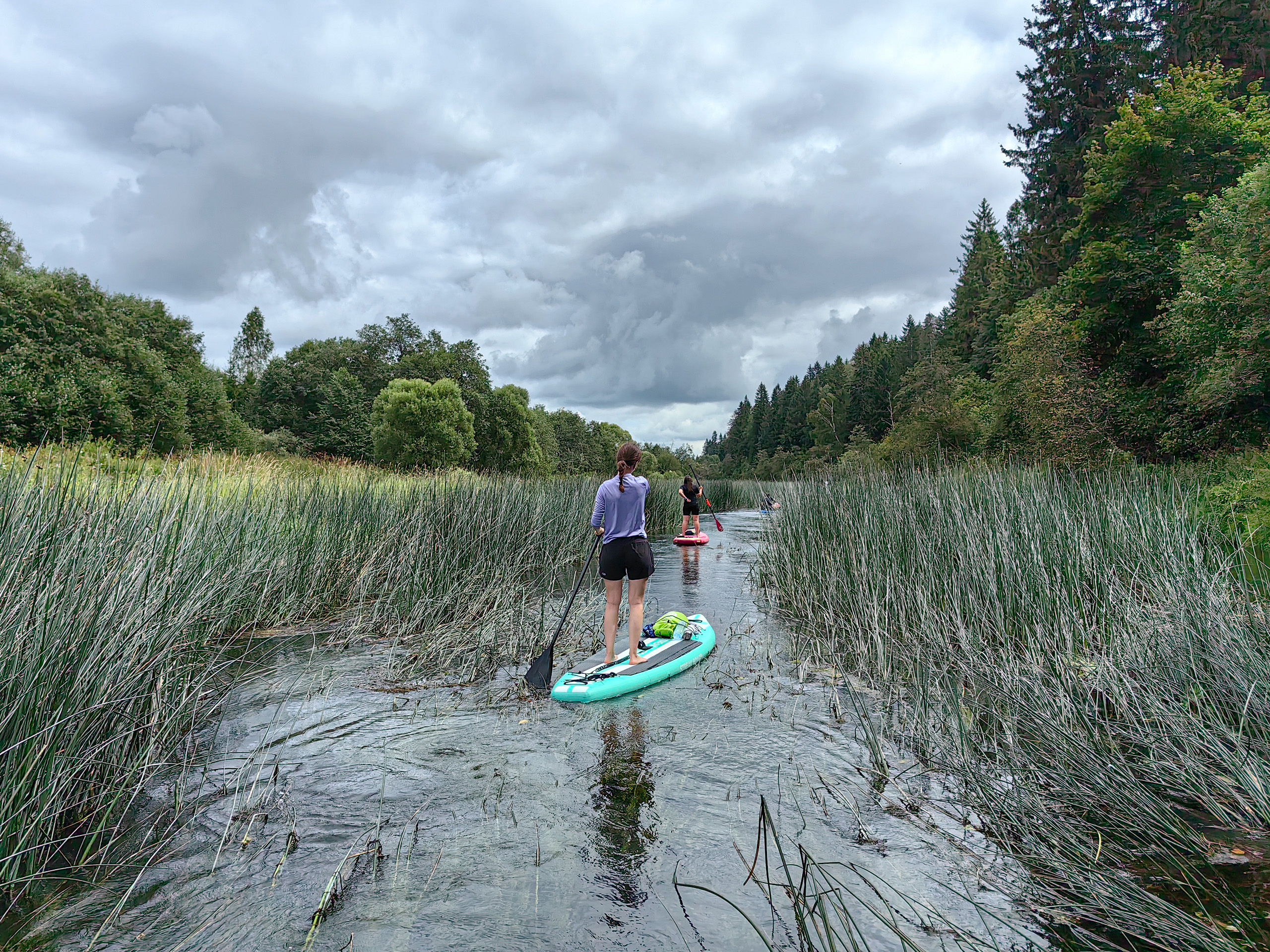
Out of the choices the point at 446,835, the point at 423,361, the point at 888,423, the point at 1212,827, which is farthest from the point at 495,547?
the point at 888,423

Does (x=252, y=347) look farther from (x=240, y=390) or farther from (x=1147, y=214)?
(x=1147, y=214)

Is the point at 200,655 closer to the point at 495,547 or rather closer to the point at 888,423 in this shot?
the point at 495,547

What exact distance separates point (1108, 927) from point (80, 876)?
4180mm

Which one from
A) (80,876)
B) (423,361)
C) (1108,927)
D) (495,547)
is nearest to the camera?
(1108,927)

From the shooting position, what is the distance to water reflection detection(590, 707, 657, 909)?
297cm

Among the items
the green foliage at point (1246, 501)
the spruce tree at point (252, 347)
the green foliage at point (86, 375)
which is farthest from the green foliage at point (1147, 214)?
the spruce tree at point (252, 347)

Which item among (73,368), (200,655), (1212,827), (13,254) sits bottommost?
(1212,827)

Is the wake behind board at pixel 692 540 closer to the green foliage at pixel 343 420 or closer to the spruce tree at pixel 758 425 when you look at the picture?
the green foliage at pixel 343 420

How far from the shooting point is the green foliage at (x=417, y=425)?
28.3 meters

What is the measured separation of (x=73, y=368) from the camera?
21.7 m

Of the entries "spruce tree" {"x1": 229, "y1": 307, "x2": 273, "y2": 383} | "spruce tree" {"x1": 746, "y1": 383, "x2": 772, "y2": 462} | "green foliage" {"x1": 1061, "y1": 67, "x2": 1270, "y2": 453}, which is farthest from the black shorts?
"spruce tree" {"x1": 746, "y1": 383, "x2": 772, "y2": 462}

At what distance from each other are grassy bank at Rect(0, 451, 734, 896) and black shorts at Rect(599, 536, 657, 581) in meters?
1.54

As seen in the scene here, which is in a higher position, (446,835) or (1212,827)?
(1212,827)

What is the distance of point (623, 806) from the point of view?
11.8ft
